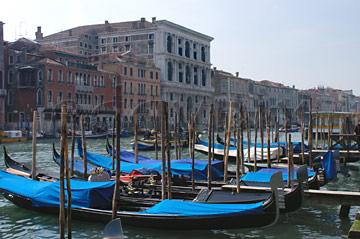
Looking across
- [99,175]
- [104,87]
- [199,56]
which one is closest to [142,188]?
[99,175]

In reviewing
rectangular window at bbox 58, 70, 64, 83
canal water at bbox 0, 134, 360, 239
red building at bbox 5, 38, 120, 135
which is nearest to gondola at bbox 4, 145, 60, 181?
canal water at bbox 0, 134, 360, 239

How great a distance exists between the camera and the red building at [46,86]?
24922 mm

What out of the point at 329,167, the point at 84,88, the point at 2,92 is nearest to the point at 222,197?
the point at 329,167

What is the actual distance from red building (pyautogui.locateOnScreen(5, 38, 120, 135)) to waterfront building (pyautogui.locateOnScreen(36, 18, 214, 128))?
7414 millimetres

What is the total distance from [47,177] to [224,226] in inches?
156

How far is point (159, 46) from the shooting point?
114ft

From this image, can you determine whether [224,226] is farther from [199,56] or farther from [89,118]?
[199,56]

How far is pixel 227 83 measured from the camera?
43594 mm

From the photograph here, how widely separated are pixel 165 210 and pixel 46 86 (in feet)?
68.0

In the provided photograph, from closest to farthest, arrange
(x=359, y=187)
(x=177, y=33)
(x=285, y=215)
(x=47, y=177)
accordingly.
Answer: (x=285, y=215) → (x=47, y=177) → (x=359, y=187) → (x=177, y=33)

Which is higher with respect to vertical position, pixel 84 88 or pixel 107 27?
pixel 107 27

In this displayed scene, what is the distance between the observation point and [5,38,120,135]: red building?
81.8 feet

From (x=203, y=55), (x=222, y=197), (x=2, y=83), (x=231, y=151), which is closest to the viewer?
(x=222, y=197)

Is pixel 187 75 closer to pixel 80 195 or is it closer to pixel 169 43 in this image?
pixel 169 43
